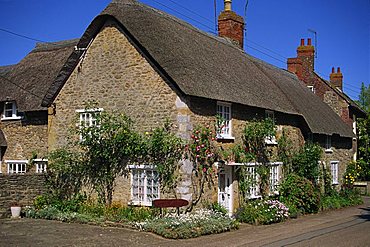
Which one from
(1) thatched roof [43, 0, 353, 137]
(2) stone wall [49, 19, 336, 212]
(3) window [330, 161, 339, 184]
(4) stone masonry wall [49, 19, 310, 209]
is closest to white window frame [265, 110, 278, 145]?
(1) thatched roof [43, 0, 353, 137]

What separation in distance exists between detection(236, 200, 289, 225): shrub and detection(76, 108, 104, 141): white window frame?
6589 millimetres

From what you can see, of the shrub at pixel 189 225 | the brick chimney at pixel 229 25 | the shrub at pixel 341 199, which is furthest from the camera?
the brick chimney at pixel 229 25

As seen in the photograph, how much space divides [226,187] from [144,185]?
138 inches

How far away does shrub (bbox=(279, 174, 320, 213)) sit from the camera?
21766mm

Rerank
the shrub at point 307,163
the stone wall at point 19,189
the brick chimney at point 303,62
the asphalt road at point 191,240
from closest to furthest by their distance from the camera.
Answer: the asphalt road at point 191,240
the stone wall at point 19,189
the shrub at point 307,163
the brick chimney at point 303,62

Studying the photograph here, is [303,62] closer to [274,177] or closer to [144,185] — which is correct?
[274,177]

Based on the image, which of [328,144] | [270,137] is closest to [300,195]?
[270,137]

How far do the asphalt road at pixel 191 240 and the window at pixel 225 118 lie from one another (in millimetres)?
3631

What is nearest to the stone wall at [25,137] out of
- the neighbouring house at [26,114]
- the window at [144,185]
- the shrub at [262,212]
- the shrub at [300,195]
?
the neighbouring house at [26,114]

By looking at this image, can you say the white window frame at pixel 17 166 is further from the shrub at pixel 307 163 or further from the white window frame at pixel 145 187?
the shrub at pixel 307 163

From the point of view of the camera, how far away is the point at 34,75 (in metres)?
24.3

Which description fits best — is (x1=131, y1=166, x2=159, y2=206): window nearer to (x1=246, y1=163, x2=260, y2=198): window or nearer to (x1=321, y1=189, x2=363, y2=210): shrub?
(x1=246, y1=163, x2=260, y2=198): window

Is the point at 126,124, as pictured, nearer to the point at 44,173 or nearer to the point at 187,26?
the point at 44,173

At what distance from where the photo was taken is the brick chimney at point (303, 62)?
35.1m
